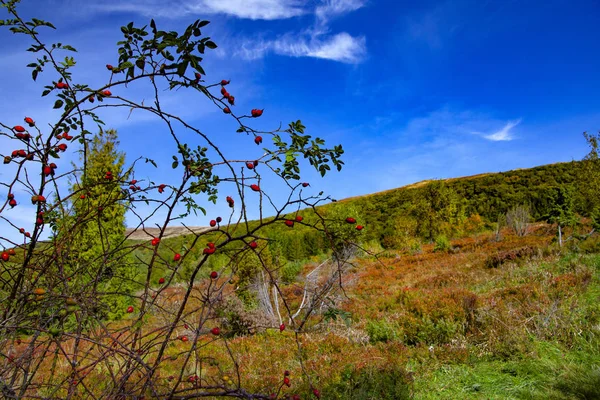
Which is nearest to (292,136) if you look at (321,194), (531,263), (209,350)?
(321,194)

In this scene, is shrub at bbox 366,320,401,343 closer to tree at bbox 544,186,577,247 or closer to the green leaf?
the green leaf

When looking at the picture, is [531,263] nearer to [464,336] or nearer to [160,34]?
[464,336]

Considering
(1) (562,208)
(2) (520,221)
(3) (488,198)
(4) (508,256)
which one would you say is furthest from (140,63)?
(3) (488,198)

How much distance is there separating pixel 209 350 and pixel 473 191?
29.0m

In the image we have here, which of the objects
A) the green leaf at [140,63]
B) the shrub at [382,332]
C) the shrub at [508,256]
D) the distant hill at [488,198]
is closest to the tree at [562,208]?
the shrub at [508,256]

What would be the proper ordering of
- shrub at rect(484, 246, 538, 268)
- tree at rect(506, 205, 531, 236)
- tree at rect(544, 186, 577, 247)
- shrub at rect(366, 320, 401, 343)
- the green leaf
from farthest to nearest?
tree at rect(506, 205, 531, 236)
tree at rect(544, 186, 577, 247)
shrub at rect(484, 246, 538, 268)
shrub at rect(366, 320, 401, 343)
the green leaf

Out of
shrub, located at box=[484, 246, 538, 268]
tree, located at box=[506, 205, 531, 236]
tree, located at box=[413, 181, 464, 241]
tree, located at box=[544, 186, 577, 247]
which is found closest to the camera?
shrub, located at box=[484, 246, 538, 268]

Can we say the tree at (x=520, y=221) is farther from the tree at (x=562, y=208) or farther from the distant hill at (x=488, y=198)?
the tree at (x=562, y=208)

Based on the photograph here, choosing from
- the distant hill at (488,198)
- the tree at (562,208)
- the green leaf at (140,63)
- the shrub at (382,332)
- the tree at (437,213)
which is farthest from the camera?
the distant hill at (488,198)

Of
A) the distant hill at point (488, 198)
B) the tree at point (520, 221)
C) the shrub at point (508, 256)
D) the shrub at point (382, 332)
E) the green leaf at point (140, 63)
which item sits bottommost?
the shrub at point (382, 332)

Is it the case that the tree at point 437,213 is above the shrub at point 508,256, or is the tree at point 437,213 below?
above

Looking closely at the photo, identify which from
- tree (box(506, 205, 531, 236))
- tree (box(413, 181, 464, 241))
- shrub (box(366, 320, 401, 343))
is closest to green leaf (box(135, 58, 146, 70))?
shrub (box(366, 320, 401, 343))

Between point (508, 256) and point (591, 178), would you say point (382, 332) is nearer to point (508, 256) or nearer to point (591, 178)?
point (508, 256)

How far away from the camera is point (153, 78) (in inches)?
61.8
